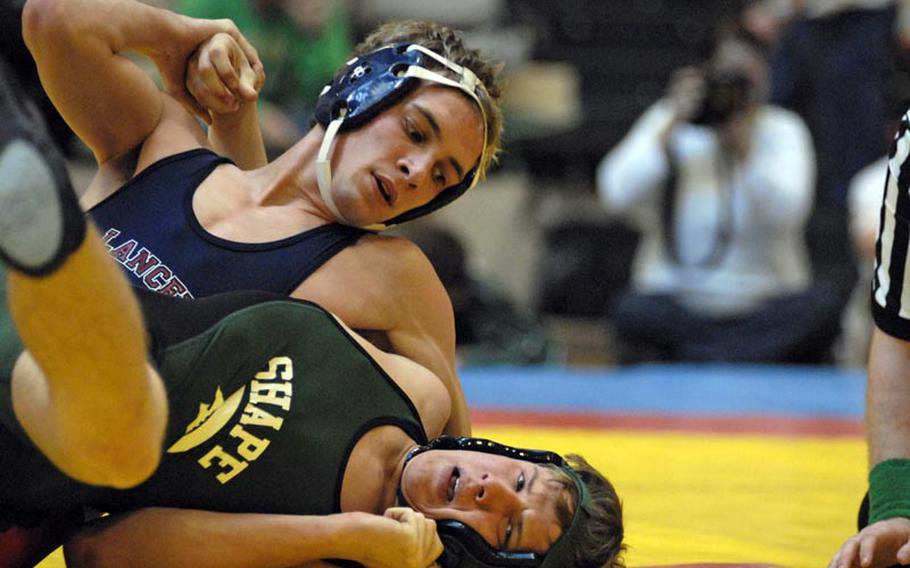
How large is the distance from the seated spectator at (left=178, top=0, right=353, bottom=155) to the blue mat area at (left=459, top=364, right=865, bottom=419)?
166cm

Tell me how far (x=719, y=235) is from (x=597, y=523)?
14.2ft

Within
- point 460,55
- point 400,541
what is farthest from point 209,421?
point 460,55

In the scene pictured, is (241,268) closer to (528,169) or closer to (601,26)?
(528,169)

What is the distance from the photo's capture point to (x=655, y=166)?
272 inches

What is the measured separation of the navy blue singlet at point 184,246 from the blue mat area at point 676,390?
8.68ft

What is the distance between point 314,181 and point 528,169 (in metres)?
6.46

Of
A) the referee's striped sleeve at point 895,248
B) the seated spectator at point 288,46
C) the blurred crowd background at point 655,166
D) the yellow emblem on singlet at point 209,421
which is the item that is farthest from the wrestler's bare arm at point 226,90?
the seated spectator at point 288,46

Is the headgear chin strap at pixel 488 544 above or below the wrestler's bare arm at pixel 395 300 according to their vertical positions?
below

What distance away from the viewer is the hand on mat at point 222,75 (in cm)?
299

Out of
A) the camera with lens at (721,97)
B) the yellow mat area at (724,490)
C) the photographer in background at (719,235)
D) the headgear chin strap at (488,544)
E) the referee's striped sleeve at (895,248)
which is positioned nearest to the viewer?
the headgear chin strap at (488,544)

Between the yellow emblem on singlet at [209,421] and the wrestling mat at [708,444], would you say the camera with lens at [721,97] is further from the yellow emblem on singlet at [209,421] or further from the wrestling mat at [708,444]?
the yellow emblem on singlet at [209,421]

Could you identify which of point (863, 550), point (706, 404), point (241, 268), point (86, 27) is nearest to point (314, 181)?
point (241, 268)

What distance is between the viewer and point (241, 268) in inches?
111

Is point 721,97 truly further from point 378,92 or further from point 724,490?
point 378,92
